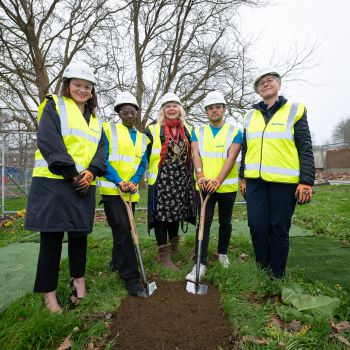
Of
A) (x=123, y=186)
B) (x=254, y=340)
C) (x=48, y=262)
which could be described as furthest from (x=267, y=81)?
(x=48, y=262)

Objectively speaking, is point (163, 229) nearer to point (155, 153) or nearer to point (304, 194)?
point (155, 153)

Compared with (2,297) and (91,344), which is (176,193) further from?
(2,297)

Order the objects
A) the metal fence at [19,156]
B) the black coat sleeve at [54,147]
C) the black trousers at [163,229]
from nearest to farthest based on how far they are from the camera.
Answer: the black coat sleeve at [54,147] → the black trousers at [163,229] → the metal fence at [19,156]

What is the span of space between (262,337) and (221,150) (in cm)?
199

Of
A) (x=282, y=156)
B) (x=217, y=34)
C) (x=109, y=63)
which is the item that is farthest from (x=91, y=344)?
(x=217, y=34)

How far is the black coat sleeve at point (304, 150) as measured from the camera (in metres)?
2.94

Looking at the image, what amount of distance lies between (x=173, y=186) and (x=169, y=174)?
0.15m

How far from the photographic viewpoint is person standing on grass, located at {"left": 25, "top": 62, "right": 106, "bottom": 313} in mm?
2553

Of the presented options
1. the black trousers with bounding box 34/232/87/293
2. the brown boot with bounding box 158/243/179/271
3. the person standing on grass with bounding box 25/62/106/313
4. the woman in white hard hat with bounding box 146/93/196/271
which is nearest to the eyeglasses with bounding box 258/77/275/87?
the woman in white hard hat with bounding box 146/93/196/271

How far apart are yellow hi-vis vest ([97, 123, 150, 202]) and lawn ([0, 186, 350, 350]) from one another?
1009mm

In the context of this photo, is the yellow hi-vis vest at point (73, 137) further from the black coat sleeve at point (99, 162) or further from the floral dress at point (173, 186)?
the floral dress at point (173, 186)

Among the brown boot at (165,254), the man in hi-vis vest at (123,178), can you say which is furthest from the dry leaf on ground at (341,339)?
the brown boot at (165,254)

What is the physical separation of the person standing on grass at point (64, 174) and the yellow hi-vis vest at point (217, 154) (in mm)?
1244

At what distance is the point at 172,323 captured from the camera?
7.84 ft
